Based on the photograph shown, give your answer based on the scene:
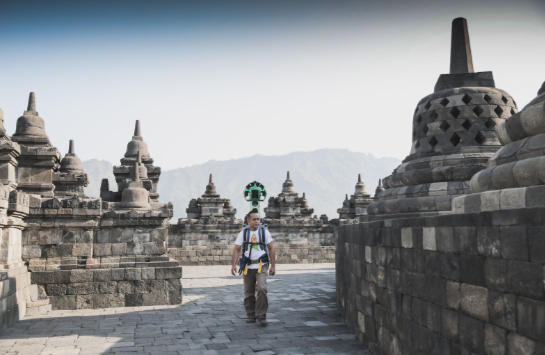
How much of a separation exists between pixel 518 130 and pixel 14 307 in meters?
7.22

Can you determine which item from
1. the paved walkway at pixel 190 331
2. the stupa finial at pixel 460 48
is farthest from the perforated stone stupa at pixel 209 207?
the stupa finial at pixel 460 48

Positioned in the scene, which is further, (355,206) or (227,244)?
(355,206)

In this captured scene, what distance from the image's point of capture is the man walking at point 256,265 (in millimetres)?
7762

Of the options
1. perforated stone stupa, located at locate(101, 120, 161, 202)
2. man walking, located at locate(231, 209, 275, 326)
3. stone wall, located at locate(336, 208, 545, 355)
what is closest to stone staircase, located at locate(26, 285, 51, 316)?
man walking, located at locate(231, 209, 275, 326)

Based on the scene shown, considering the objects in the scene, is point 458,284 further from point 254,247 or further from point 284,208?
→ point 284,208

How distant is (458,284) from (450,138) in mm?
4151

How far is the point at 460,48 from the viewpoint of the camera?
7.82 meters

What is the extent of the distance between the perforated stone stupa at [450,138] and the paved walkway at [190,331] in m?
2.08

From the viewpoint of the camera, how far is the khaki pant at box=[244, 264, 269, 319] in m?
7.74

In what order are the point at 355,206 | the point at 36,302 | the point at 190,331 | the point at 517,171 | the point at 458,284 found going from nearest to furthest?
the point at 458,284 → the point at 517,171 → the point at 190,331 → the point at 36,302 → the point at 355,206

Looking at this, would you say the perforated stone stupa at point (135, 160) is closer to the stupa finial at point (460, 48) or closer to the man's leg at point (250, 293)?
the man's leg at point (250, 293)

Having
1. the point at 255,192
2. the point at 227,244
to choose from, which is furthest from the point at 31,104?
the point at 227,244

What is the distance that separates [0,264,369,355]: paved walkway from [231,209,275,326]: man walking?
0.25 meters

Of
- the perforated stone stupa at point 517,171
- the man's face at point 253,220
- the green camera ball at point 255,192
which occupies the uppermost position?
the green camera ball at point 255,192
